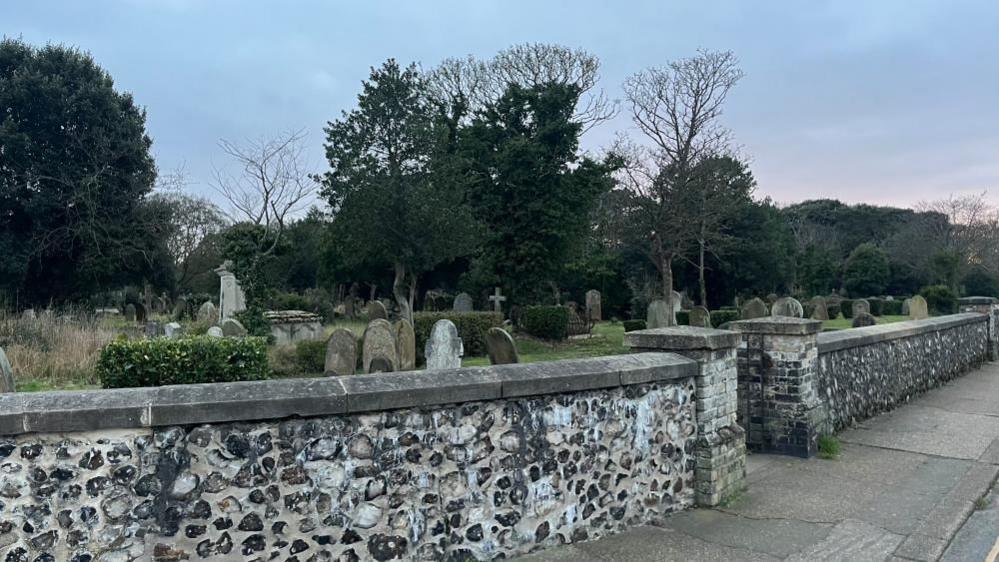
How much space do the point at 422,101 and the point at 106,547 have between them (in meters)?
24.9

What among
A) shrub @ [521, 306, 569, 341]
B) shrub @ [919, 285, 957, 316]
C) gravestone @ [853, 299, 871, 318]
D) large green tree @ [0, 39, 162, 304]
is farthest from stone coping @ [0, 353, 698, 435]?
shrub @ [919, 285, 957, 316]

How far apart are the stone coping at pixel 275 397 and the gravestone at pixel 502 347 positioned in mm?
3517

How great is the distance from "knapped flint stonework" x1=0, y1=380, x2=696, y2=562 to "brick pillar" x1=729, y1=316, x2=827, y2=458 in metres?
3.00

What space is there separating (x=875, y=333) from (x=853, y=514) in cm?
544

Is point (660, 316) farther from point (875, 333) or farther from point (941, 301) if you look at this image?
point (941, 301)

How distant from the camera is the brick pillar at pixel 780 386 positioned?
7262 millimetres

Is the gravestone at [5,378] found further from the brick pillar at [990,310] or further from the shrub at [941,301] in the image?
the shrub at [941,301]

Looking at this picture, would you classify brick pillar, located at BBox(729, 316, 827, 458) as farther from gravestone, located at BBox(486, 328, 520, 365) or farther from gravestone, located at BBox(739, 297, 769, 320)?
gravestone, located at BBox(739, 297, 769, 320)

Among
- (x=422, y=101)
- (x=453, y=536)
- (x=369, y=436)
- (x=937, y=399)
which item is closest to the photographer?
(x=369, y=436)

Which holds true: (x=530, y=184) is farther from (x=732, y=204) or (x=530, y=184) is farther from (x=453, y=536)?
(x=453, y=536)

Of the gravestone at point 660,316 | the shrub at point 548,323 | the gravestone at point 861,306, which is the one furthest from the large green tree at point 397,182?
the gravestone at point 861,306

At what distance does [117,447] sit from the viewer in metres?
3.23

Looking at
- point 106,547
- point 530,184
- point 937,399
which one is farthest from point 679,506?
point 530,184

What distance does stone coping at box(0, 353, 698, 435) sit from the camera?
312 cm
